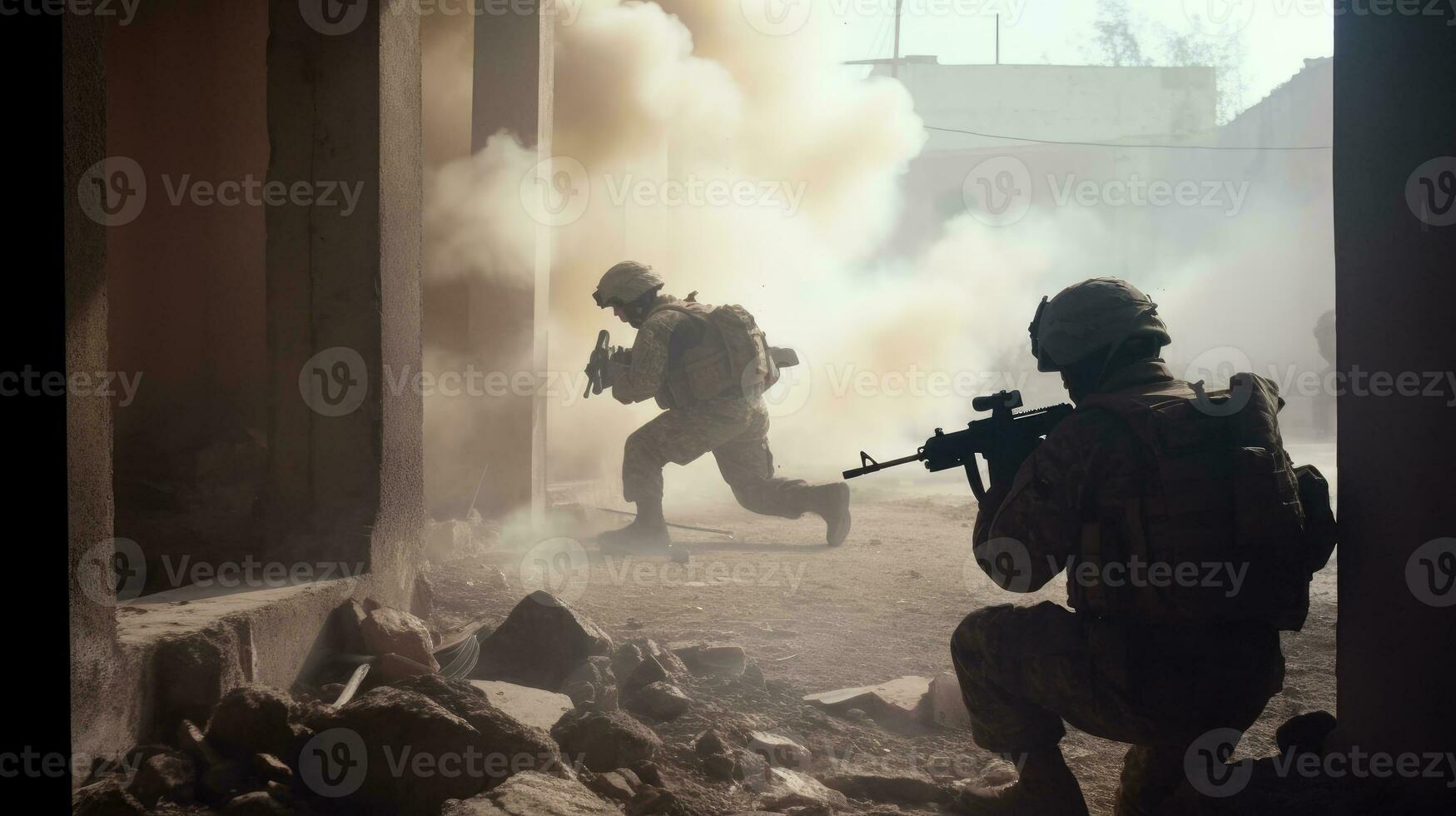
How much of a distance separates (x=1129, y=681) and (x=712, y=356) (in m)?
4.43

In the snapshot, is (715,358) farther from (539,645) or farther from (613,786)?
(613,786)

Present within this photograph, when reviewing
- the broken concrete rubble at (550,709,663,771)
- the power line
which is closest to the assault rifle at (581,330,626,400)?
the broken concrete rubble at (550,709,663,771)

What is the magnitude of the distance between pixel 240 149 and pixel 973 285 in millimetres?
17871

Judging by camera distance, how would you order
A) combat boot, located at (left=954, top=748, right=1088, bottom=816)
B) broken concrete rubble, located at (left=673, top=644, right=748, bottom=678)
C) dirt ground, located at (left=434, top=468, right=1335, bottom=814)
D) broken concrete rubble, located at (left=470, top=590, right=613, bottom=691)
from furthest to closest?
broken concrete rubble, located at (left=673, top=644, right=748, bottom=678) → broken concrete rubble, located at (left=470, top=590, right=613, bottom=691) → dirt ground, located at (left=434, top=468, right=1335, bottom=814) → combat boot, located at (left=954, top=748, right=1088, bottom=816)

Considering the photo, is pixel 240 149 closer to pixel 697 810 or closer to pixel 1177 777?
pixel 697 810

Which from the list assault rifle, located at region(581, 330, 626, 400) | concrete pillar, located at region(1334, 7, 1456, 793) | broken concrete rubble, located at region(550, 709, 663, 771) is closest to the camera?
concrete pillar, located at region(1334, 7, 1456, 793)

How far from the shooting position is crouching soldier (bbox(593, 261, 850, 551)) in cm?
659

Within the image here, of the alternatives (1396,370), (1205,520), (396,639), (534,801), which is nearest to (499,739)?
(534,801)

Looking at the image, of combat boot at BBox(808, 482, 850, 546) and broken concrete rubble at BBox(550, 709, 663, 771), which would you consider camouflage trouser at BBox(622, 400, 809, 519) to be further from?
broken concrete rubble at BBox(550, 709, 663, 771)

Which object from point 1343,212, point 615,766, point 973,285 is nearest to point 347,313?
point 615,766

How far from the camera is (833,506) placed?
22.9ft

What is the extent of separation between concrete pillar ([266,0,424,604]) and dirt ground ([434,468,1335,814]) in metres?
0.93

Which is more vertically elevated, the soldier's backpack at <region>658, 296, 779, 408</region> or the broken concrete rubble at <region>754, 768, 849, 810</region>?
→ the soldier's backpack at <region>658, 296, 779, 408</region>

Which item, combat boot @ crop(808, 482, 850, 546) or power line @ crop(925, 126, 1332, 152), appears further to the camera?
power line @ crop(925, 126, 1332, 152)
